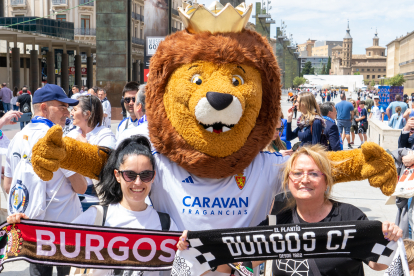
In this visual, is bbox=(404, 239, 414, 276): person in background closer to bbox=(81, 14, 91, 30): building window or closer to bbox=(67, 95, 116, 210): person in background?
bbox=(67, 95, 116, 210): person in background

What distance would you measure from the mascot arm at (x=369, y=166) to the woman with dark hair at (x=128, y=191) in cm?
113

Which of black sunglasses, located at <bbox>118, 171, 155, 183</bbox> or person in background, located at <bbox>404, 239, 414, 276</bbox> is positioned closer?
black sunglasses, located at <bbox>118, 171, 155, 183</bbox>

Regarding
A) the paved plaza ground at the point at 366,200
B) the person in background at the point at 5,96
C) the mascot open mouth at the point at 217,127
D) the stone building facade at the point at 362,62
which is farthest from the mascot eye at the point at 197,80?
the stone building facade at the point at 362,62

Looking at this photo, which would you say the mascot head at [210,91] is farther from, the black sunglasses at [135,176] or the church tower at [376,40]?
the church tower at [376,40]

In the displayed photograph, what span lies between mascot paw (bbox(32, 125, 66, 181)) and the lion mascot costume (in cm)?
6

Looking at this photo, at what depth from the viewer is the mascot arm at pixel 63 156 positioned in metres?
2.64

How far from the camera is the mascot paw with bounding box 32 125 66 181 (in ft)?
8.65

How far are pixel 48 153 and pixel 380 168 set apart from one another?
1991mm

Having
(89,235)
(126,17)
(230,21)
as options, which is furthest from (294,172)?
(126,17)

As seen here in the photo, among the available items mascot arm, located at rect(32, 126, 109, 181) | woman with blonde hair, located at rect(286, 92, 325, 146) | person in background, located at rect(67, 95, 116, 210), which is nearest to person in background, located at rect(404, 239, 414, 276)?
mascot arm, located at rect(32, 126, 109, 181)

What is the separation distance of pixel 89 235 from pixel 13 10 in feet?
178

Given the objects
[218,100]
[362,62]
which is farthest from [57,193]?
[362,62]

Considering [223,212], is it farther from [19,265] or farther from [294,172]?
[19,265]

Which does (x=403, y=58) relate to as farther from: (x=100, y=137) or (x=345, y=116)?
(x=100, y=137)
